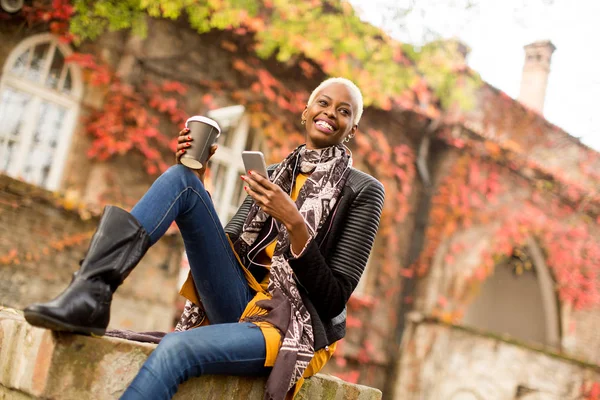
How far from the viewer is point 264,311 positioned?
2340 millimetres

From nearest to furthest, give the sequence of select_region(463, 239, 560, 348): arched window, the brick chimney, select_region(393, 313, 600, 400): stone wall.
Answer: select_region(393, 313, 600, 400): stone wall → select_region(463, 239, 560, 348): arched window → the brick chimney

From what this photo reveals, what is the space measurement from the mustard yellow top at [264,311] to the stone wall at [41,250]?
3231 millimetres

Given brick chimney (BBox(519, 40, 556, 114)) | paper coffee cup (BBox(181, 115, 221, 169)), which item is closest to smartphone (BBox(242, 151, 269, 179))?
paper coffee cup (BBox(181, 115, 221, 169))

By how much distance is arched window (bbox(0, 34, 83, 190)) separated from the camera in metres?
6.37

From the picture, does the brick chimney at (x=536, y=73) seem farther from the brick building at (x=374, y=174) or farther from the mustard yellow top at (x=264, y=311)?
the mustard yellow top at (x=264, y=311)

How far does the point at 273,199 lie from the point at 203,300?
0.54 metres

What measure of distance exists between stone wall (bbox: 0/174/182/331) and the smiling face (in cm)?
336

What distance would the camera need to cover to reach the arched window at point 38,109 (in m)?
6.37

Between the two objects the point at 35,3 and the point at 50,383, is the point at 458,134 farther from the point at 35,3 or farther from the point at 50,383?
the point at 50,383

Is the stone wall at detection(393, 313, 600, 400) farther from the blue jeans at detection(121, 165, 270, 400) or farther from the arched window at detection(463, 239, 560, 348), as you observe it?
the blue jeans at detection(121, 165, 270, 400)

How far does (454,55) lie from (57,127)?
4.83 meters

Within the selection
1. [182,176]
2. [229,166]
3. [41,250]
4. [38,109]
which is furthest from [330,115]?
[229,166]

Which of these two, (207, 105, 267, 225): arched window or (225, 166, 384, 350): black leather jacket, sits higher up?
(207, 105, 267, 225): arched window

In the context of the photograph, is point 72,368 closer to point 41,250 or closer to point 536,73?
point 41,250
